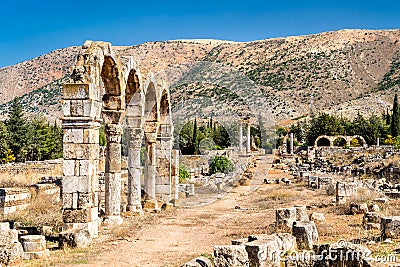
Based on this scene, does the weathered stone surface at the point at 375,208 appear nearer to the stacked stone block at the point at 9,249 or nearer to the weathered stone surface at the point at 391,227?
the weathered stone surface at the point at 391,227

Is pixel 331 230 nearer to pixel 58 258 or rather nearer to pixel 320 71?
pixel 58 258

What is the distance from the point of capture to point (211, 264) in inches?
278

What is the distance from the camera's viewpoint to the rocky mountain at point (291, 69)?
319 ft

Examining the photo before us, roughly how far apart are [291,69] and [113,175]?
101 metres

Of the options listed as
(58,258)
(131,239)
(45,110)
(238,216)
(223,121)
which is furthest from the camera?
(45,110)

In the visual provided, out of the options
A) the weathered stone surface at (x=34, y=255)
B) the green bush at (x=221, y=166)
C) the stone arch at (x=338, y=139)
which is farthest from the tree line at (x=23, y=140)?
the stone arch at (x=338, y=139)

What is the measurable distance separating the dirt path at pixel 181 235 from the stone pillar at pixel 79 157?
2.88ft

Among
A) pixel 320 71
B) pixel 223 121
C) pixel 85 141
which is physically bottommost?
pixel 85 141

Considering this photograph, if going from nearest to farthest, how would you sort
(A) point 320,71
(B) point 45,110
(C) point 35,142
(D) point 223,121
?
A: (C) point 35,142 < (D) point 223,121 < (B) point 45,110 < (A) point 320,71

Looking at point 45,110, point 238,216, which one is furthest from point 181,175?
point 45,110

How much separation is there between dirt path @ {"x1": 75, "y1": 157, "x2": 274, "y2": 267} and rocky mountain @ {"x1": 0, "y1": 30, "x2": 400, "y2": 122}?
55.0 metres

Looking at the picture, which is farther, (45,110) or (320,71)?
(320,71)

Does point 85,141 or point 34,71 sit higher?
point 34,71

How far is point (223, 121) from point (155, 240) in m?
61.5
